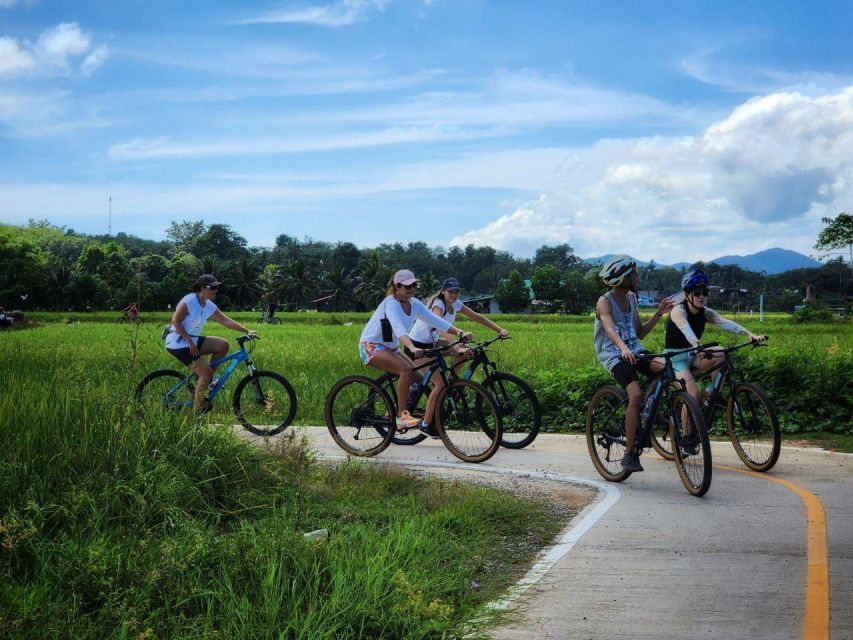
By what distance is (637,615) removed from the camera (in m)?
5.00

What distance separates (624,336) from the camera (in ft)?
28.7

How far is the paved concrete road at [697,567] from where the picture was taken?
486 cm

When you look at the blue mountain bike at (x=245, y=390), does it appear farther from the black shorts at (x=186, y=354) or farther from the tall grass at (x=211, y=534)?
the tall grass at (x=211, y=534)

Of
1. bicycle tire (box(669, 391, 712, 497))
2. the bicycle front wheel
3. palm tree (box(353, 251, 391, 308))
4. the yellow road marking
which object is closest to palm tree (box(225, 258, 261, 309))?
palm tree (box(353, 251, 391, 308))

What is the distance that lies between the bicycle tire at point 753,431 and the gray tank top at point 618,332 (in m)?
1.22

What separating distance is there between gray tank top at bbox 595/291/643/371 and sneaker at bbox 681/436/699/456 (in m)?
0.92

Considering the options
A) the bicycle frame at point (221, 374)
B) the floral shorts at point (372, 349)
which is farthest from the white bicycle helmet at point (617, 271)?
the bicycle frame at point (221, 374)

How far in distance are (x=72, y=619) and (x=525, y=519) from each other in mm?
3503

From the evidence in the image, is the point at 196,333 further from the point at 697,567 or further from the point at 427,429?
the point at 697,567

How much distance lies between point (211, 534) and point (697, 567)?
2.99 m

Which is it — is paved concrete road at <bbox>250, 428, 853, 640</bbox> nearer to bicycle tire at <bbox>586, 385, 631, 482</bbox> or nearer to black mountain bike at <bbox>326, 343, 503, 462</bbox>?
bicycle tire at <bbox>586, 385, 631, 482</bbox>

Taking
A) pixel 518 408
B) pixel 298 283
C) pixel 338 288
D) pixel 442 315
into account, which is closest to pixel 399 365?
pixel 518 408

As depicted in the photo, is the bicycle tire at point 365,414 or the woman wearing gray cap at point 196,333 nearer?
the bicycle tire at point 365,414

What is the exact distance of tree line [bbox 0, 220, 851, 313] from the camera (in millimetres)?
79438
